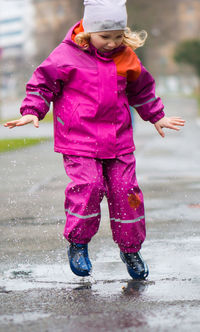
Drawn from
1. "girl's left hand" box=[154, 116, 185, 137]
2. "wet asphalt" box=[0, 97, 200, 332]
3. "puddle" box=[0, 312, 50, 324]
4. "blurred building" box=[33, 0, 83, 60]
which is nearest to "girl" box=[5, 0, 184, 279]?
"wet asphalt" box=[0, 97, 200, 332]

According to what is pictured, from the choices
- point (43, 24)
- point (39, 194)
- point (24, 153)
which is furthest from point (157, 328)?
point (43, 24)

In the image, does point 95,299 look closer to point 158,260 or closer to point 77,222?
point 77,222

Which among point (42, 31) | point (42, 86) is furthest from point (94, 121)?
point (42, 31)

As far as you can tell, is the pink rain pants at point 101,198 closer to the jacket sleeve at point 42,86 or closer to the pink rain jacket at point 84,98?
the pink rain jacket at point 84,98

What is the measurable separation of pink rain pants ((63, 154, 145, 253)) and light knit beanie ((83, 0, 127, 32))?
75 centimetres

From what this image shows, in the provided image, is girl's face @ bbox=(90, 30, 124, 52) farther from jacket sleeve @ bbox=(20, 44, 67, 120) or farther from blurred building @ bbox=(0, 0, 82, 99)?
blurred building @ bbox=(0, 0, 82, 99)

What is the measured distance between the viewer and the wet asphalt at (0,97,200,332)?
3854 mm

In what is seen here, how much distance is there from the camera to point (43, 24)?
252 feet

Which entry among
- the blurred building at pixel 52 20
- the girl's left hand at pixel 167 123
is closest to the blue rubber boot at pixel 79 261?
the girl's left hand at pixel 167 123

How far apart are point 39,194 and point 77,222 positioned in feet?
13.6

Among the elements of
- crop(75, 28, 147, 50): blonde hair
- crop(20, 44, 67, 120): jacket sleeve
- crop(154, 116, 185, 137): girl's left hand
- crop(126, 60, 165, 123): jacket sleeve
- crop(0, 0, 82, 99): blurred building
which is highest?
crop(75, 28, 147, 50): blonde hair

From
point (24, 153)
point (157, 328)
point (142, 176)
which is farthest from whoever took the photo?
point (24, 153)

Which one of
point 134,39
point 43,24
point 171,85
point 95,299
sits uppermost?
point 134,39

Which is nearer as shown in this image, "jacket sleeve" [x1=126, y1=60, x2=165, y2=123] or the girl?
the girl
